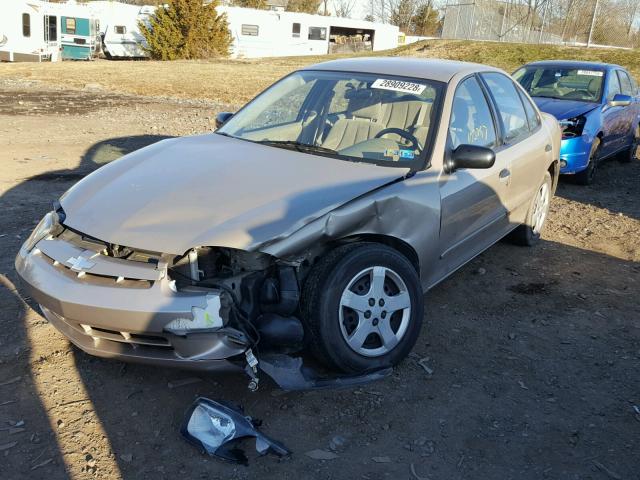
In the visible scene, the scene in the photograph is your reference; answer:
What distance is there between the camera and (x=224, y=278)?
3.08 m

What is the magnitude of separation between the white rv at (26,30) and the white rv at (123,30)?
12.8 ft

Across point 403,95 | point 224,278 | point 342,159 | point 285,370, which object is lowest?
point 285,370

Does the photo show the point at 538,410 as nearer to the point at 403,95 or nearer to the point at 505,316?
the point at 505,316

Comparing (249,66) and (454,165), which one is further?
(249,66)

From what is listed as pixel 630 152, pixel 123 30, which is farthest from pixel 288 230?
pixel 123 30

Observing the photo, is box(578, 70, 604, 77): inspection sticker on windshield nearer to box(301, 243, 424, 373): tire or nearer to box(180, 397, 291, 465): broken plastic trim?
box(301, 243, 424, 373): tire

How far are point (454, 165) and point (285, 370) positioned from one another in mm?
1765

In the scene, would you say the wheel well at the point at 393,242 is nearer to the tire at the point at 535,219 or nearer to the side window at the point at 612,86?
the tire at the point at 535,219

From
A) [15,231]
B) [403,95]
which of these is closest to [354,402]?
[403,95]

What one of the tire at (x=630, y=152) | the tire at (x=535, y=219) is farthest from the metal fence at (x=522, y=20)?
the tire at (x=535, y=219)

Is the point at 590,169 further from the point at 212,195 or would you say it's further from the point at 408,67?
the point at 212,195

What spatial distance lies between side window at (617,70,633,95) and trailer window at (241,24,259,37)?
1089 inches

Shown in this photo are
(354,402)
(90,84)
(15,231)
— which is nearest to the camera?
(354,402)

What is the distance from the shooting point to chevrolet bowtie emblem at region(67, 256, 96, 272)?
9.89ft
